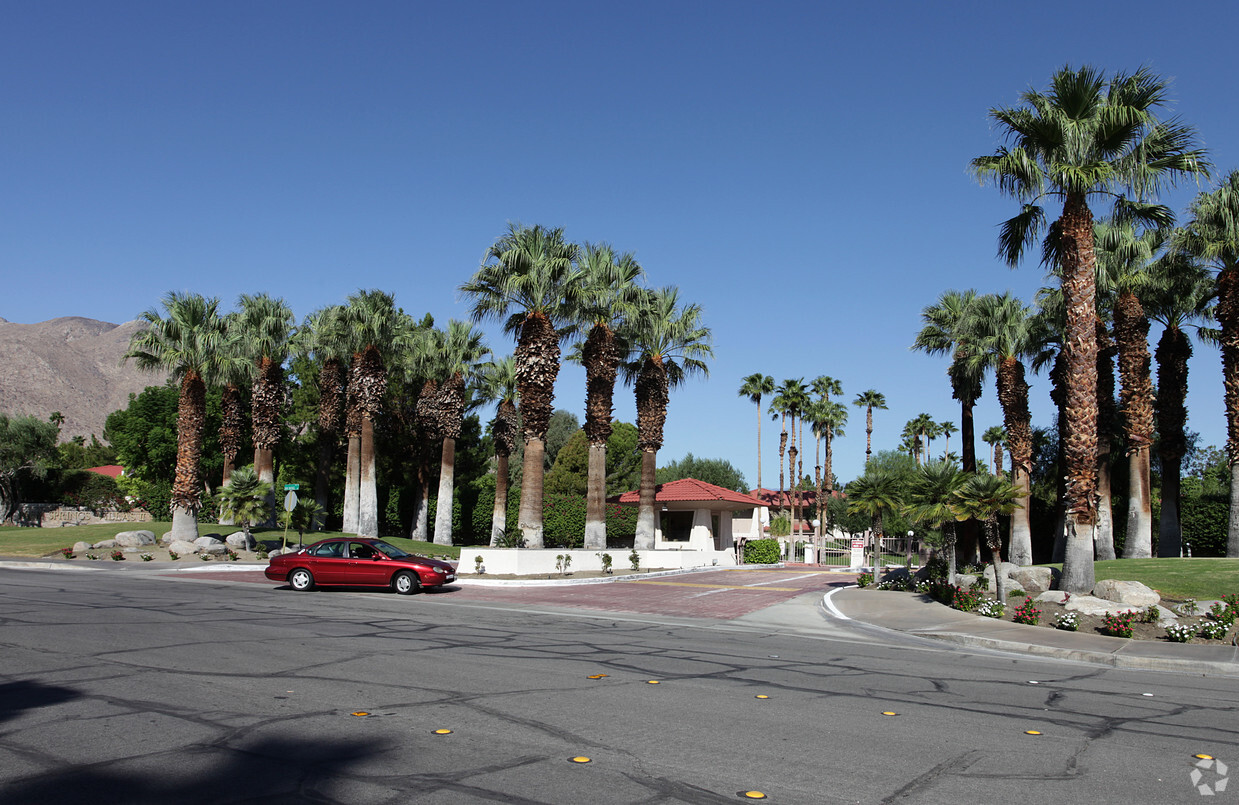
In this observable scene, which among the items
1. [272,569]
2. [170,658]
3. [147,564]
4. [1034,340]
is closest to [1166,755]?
[170,658]

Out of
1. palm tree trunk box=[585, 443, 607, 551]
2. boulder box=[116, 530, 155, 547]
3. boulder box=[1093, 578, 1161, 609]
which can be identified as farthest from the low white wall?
boulder box=[1093, 578, 1161, 609]

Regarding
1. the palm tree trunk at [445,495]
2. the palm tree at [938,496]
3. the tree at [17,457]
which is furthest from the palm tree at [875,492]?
the tree at [17,457]

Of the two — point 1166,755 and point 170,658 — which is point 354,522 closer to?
point 170,658

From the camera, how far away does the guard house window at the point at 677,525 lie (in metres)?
48.6

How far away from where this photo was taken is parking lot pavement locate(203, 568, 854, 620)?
20.8m

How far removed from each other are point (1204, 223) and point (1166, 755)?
1014 inches

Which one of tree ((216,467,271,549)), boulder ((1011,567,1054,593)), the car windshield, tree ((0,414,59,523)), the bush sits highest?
tree ((0,414,59,523))

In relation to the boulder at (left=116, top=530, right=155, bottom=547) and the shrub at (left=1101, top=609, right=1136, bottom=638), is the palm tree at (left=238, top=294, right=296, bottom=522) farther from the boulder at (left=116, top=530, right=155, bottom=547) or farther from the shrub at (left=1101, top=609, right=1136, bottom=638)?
the shrub at (left=1101, top=609, right=1136, bottom=638)

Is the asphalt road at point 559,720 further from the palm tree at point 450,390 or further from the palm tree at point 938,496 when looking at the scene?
the palm tree at point 450,390

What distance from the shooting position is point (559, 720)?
7.43 m

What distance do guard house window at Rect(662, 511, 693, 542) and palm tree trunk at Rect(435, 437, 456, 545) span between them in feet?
42.9

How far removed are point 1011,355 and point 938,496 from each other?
50.1 ft

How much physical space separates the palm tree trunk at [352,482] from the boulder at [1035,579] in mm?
31626

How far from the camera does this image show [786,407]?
229ft
